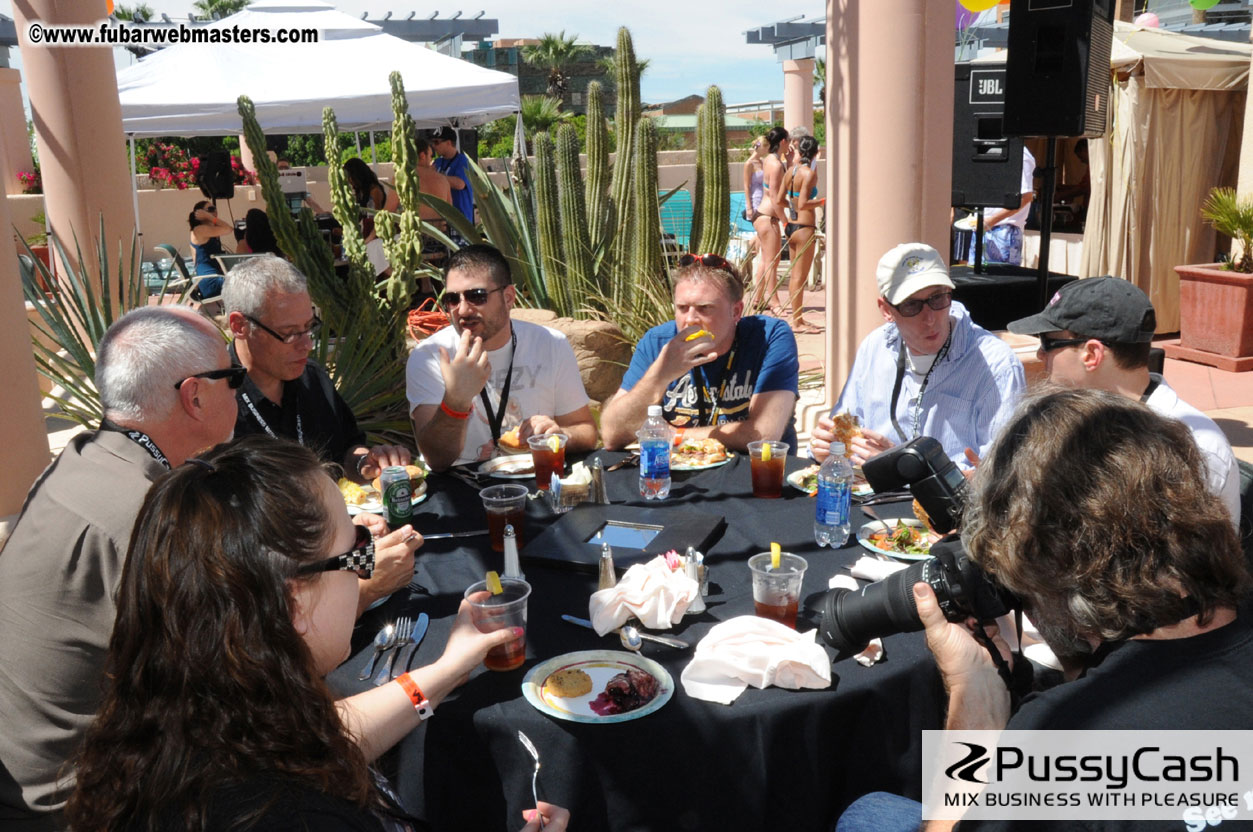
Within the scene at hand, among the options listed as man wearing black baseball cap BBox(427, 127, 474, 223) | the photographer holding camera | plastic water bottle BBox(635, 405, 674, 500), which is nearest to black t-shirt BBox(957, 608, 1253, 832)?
the photographer holding camera

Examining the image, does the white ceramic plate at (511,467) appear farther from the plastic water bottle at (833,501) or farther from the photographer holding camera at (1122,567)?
the photographer holding camera at (1122,567)

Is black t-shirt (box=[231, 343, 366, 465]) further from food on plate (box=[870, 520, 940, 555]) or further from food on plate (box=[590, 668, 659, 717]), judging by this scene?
food on plate (box=[870, 520, 940, 555])

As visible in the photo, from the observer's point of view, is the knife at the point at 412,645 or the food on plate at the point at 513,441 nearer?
the knife at the point at 412,645

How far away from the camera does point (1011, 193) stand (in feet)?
22.9

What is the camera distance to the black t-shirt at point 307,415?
11.0ft

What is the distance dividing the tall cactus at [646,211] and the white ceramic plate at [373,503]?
408cm

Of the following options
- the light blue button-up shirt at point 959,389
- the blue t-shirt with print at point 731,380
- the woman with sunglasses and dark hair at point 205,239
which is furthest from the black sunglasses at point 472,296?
the woman with sunglasses and dark hair at point 205,239

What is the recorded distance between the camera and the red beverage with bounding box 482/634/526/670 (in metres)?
2.00

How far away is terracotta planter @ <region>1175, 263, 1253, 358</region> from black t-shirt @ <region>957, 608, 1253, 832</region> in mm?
7236

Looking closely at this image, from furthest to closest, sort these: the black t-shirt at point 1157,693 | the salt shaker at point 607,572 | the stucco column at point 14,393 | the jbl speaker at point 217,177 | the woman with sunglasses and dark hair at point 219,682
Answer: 1. the jbl speaker at point 217,177
2. the stucco column at point 14,393
3. the salt shaker at point 607,572
4. the black t-shirt at point 1157,693
5. the woman with sunglasses and dark hair at point 219,682

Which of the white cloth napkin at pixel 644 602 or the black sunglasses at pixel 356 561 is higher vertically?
the black sunglasses at pixel 356 561

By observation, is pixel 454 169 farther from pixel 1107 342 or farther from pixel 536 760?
pixel 536 760

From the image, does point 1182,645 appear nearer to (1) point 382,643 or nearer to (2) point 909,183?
(1) point 382,643

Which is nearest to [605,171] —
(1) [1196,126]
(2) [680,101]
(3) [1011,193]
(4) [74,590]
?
(3) [1011,193]
